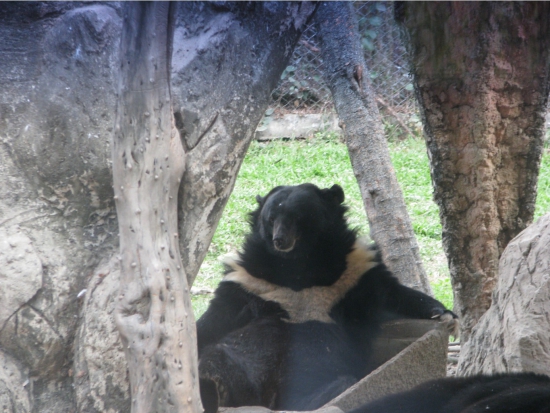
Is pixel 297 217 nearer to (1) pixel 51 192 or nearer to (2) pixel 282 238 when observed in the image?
(2) pixel 282 238

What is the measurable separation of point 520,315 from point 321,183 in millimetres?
4422

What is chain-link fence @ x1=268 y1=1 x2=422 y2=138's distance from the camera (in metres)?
4.64

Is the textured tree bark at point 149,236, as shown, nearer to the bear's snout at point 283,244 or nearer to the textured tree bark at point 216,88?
the textured tree bark at point 216,88

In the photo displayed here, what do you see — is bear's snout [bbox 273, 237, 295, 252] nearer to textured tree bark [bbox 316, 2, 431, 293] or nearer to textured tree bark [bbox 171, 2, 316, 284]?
textured tree bark [bbox 171, 2, 316, 284]

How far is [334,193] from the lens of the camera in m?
4.31

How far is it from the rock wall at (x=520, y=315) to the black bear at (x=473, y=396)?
44 cm

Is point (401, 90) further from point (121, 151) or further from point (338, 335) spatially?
point (121, 151)

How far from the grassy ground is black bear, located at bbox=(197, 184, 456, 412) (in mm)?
2586

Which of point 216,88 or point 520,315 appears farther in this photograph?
→ point 520,315

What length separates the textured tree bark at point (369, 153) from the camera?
16.4ft

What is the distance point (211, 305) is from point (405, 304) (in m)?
1.21

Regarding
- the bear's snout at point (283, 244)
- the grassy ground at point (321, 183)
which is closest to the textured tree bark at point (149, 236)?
the bear's snout at point (283, 244)

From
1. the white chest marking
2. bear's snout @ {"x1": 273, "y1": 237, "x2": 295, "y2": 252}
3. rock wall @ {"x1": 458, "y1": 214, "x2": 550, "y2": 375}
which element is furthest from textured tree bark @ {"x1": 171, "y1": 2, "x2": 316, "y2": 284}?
rock wall @ {"x1": 458, "y1": 214, "x2": 550, "y2": 375}

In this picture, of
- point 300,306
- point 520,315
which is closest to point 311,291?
point 300,306
